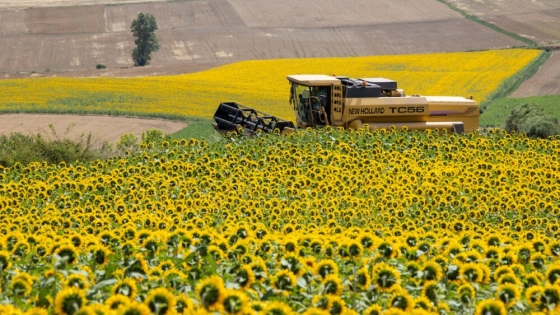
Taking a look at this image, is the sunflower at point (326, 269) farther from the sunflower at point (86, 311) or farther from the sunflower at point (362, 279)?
the sunflower at point (86, 311)

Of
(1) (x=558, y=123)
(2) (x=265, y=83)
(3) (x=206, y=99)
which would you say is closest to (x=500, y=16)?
(2) (x=265, y=83)

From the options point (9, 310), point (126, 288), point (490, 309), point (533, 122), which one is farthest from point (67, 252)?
point (533, 122)

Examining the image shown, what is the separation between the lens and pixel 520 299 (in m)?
6.50

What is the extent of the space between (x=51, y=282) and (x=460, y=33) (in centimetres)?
7207

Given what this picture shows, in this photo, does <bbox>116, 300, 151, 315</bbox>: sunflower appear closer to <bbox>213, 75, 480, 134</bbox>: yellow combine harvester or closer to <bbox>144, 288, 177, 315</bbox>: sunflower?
<bbox>144, 288, 177, 315</bbox>: sunflower

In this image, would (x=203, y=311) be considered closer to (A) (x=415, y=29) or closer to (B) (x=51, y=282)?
(B) (x=51, y=282)

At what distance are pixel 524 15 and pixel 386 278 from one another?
79.2 meters

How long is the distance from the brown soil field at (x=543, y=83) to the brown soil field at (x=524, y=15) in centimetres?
1469

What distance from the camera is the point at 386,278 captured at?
6.77 m

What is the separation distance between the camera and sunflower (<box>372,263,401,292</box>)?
6742 millimetres

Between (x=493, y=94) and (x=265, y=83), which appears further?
(x=265, y=83)

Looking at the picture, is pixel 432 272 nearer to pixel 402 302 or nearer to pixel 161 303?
pixel 402 302

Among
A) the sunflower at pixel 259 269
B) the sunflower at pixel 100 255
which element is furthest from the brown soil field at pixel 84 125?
the sunflower at pixel 259 269

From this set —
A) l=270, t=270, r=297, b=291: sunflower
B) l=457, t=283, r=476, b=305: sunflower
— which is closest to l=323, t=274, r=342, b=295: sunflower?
l=270, t=270, r=297, b=291: sunflower
